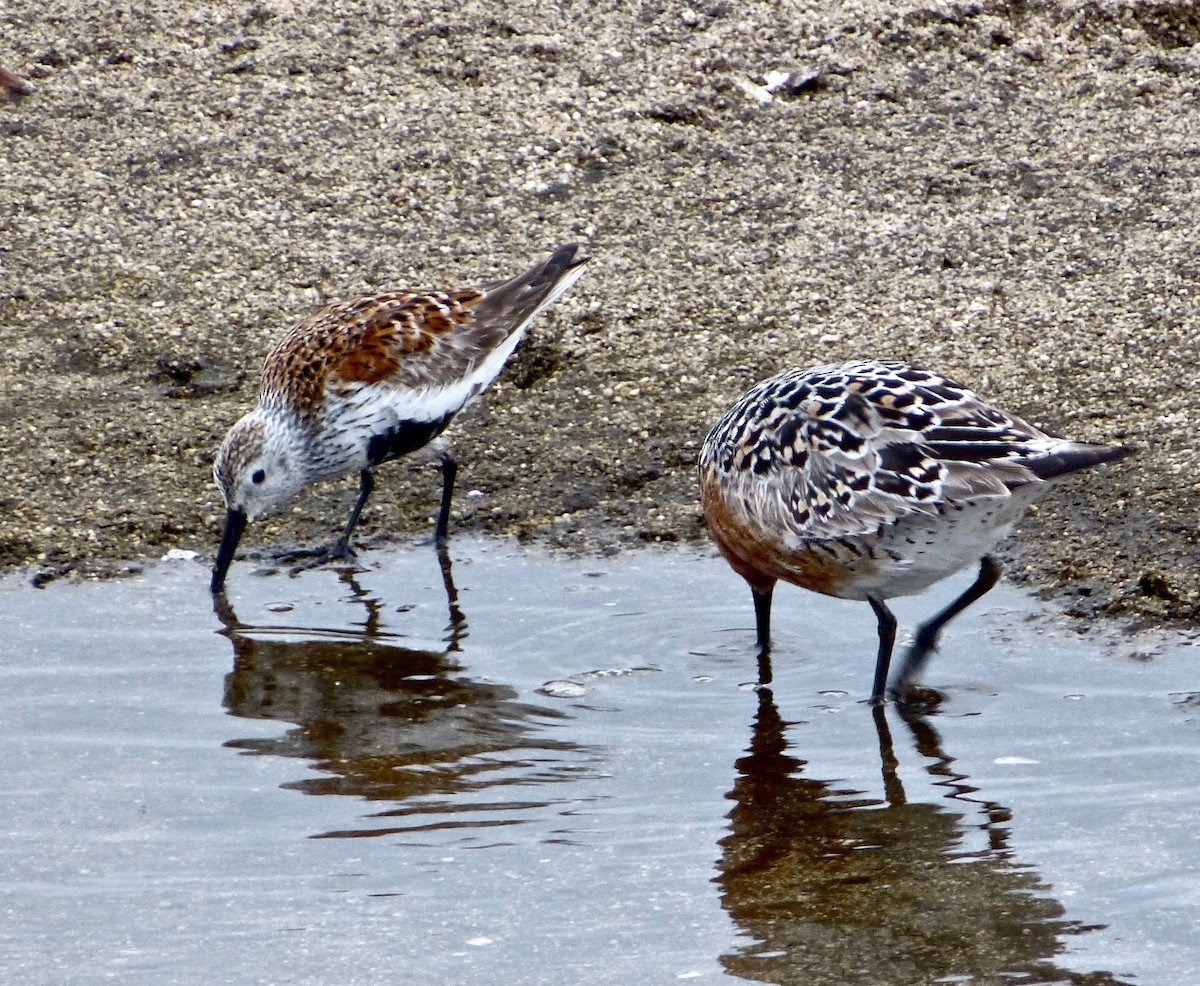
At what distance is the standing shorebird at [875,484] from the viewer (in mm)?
5656

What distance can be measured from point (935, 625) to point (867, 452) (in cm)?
87

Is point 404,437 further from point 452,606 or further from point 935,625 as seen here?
point 935,625

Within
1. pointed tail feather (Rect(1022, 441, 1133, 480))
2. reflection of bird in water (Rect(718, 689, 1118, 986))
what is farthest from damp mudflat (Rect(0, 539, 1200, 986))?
pointed tail feather (Rect(1022, 441, 1133, 480))

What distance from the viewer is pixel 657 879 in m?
4.98

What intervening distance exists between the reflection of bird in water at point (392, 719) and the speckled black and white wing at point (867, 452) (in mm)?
1114

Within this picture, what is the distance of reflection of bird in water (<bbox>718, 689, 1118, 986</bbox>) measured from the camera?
4488 mm

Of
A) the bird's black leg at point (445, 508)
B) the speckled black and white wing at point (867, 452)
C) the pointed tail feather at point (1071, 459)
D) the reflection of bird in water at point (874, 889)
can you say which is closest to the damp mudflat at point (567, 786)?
the reflection of bird in water at point (874, 889)

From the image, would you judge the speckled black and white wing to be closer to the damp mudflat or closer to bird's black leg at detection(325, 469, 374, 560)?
the damp mudflat

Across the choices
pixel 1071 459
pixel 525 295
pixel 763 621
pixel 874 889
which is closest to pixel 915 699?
pixel 763 621

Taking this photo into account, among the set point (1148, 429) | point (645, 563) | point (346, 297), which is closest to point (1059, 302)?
point (1148, 429)

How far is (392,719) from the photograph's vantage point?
20.0 ft

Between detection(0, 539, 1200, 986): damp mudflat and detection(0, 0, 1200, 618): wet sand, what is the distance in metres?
0.56

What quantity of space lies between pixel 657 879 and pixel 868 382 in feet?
6.56

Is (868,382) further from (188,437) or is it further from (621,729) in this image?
Result: (188,437)
